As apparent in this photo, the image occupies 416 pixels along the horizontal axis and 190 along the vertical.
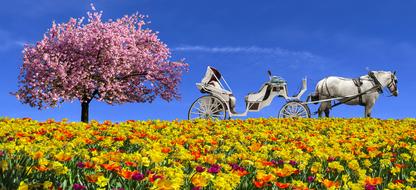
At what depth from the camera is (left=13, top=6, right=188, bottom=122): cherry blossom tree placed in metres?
23.0

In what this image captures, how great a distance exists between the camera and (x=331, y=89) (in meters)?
21.6

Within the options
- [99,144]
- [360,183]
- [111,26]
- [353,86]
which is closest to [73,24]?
[111,26]

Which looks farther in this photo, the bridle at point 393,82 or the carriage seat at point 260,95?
the bridle at point 393,82

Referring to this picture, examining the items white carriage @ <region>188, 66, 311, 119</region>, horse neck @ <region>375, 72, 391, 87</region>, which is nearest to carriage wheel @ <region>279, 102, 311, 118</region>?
white carriage @ <region>188, 66, 311, 119</region>

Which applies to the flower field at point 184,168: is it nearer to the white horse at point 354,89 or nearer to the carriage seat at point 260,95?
the carriage seat at point 260,95

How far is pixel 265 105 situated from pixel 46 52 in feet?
38.0

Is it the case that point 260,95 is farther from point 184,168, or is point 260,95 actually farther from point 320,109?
point 184,168

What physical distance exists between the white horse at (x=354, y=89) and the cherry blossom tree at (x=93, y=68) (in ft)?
24.6

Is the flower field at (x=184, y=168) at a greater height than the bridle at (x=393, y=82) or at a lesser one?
lesser

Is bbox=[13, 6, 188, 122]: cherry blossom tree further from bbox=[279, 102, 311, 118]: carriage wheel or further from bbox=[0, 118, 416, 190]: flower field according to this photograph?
bbox=[0, 118, 416, 190]: flower field

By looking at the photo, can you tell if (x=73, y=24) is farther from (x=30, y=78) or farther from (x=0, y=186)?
(x=0, y=186)

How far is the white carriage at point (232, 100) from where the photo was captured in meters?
18.2

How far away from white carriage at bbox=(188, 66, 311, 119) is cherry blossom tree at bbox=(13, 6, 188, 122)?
6171 millimetres

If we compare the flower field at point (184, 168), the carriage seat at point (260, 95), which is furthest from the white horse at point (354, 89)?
the flower field at point (184, 168)
